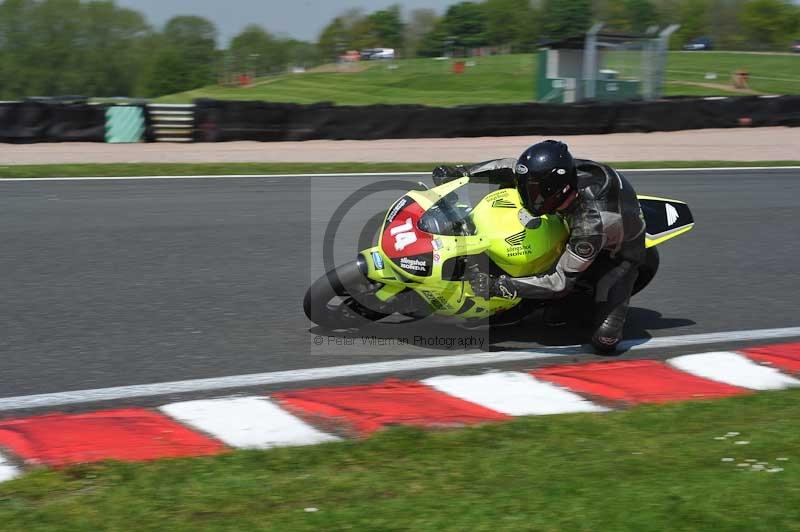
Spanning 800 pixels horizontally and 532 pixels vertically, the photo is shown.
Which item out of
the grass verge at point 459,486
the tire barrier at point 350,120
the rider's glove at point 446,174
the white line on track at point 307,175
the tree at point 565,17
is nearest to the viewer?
the grass verge at point 459,486

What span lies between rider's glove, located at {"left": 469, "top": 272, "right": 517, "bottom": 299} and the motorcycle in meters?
0.15

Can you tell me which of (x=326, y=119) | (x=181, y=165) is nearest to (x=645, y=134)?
(x=326, y=119)

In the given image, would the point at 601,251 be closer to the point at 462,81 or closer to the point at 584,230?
the point at 584,230

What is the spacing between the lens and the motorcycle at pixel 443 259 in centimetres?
547

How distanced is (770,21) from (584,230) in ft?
346

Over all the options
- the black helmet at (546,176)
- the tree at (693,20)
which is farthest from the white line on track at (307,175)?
the tree at (693,20)

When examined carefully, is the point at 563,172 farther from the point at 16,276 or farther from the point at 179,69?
the point at 179,69

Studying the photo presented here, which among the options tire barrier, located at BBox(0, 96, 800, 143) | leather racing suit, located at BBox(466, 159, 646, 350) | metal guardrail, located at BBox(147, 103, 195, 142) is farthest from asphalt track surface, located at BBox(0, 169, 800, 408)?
metal guardrail, located at BBox(147, 103, 195, 142)

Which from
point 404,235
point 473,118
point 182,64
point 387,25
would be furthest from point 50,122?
point 387,25

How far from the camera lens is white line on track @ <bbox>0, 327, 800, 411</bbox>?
4.86 metres

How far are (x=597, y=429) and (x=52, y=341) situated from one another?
341 centimetres

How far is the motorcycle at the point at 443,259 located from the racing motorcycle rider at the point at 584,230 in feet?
0.48

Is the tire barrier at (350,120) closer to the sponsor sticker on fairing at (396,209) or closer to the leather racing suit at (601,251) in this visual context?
the leather racing suit at (601,251)

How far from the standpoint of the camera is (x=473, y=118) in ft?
63.3
